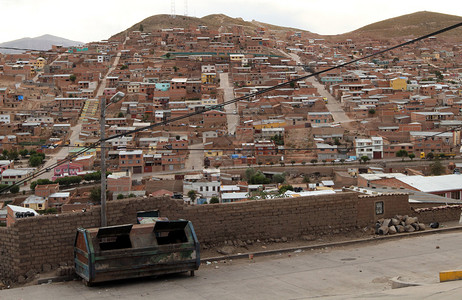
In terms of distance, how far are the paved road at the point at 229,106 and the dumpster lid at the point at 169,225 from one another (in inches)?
1294

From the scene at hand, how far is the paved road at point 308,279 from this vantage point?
16.1 feet

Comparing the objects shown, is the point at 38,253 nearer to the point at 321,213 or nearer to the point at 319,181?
the point at 321,213

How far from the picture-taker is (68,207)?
24.1m

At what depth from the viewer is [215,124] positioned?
40.2 meters

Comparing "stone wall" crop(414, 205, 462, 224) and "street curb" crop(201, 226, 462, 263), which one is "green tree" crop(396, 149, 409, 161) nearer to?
"stone wall" crop(414, 205, 462, 224)

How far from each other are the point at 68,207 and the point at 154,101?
21.4m

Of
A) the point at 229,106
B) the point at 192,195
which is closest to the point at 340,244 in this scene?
the point at 192,195

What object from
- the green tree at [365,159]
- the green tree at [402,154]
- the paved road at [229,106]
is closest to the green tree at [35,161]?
the paved road at [229,106]

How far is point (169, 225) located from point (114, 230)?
501mm

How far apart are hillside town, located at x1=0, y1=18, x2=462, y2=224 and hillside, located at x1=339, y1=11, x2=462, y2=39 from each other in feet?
86.8

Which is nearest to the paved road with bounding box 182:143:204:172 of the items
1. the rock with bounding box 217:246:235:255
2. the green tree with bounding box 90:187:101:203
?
the green tree with bounding box 90:187:101:203

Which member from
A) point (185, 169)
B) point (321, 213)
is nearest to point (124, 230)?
point (321, 213)

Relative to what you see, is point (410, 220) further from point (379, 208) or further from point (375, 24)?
point (375, 24)

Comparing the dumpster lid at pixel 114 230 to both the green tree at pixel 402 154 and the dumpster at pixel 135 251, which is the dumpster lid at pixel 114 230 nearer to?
the dumpster at pixel 135 251
